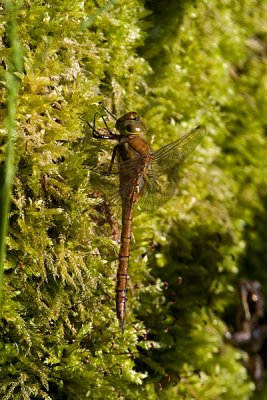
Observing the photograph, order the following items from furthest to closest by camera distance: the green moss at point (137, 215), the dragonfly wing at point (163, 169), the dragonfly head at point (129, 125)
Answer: the dragonfly wing at point (163, 169) → the dragonfly head at point (129, 125) → the green moss at point (137, 215)

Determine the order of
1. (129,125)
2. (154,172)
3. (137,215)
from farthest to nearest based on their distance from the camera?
→ (137,215) < (154,172) < (129,125)

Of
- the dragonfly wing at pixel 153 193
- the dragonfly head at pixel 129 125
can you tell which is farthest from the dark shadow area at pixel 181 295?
the dragonfly head at pixel 129 125

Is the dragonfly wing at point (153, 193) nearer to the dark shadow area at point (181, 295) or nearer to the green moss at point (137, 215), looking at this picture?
the green moss at point (137, 215)

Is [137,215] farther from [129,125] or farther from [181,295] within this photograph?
[181,295]

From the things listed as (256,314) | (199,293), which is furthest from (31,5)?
(256,314)

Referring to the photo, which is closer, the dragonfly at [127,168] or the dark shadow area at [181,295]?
the dragonfly at [127,168]

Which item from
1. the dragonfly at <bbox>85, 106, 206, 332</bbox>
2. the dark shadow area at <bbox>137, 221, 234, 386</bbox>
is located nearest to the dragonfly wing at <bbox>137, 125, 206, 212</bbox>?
the dragonfly at <bbox>85, 106, 206, 332</bbox>

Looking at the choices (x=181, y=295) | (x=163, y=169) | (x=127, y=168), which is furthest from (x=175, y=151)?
(x=181, y=295)
